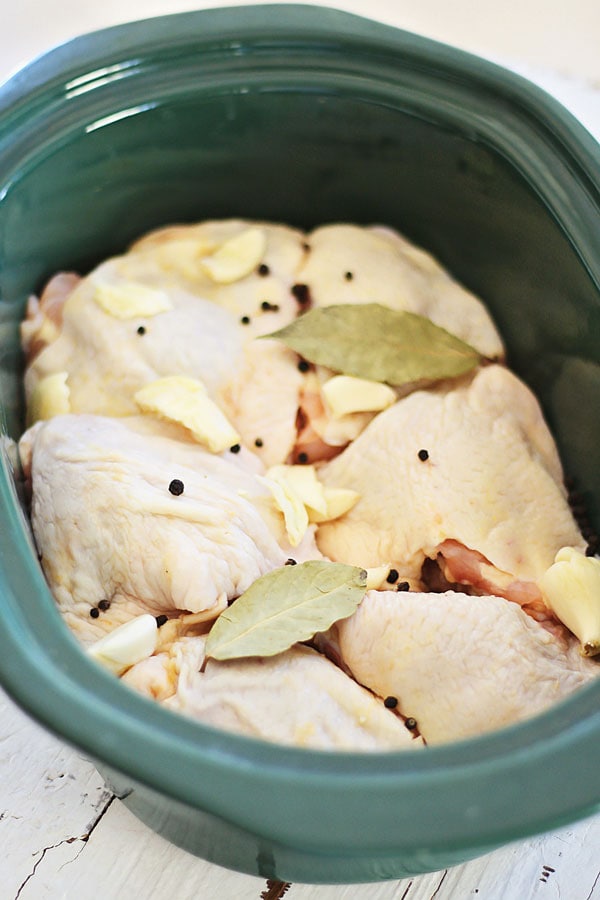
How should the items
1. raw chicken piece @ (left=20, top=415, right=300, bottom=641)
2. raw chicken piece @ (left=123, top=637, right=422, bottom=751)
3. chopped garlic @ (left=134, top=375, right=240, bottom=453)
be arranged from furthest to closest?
chopped garlic @ (left=134, top=375, right=240, bottom=453) < raw chicken piece @ (left=20, top=415, right=300, bottom=641) < raw chicken piece @ (left=123, top=637, right=422, bottom=751)

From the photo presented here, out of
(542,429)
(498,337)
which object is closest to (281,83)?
(498,337)

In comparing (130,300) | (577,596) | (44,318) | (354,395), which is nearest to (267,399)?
(354,395)

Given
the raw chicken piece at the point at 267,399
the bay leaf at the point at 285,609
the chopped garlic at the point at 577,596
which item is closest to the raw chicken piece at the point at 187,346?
the raw chicken piece at the point at 267,399

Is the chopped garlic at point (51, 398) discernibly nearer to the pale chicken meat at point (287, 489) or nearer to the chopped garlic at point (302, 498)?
the pale chicken meat at point (287, 489)

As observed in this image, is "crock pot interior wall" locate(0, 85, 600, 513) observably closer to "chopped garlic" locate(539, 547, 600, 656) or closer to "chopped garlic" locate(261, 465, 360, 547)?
"chopped garlic" locate(539, 547, 600, 656)

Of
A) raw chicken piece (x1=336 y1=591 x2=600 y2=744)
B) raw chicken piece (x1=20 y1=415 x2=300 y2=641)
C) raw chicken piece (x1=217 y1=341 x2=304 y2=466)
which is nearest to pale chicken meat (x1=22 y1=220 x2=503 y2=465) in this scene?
raw chicken piece (x1=217 y1=341 x2=304 y2=466)
